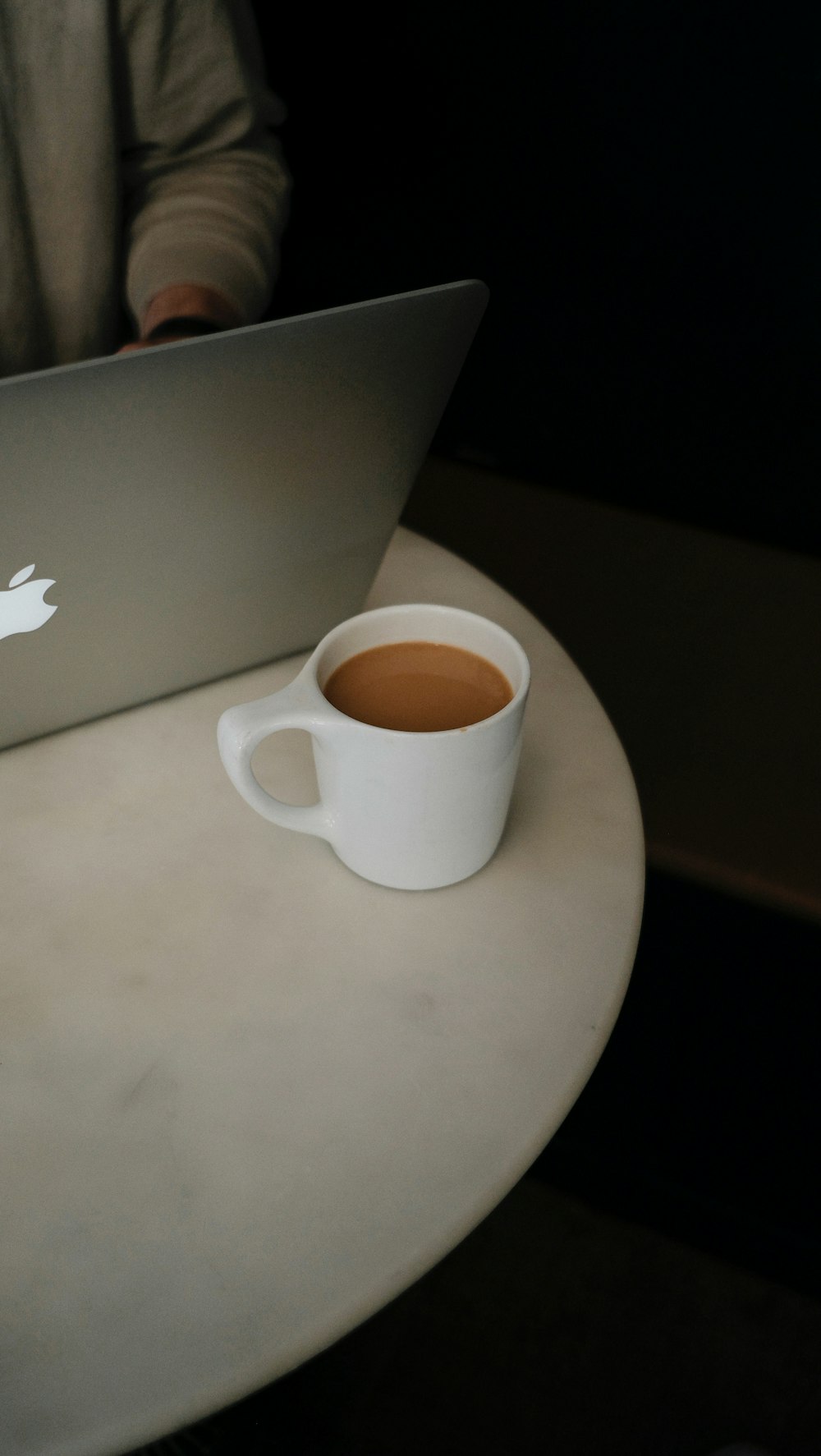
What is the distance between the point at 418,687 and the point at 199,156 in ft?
2.68

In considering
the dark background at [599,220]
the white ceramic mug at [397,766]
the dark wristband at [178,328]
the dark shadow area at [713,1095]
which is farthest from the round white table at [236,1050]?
the dark background at [599,220]

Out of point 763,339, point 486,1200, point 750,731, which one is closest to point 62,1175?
point 486,1200

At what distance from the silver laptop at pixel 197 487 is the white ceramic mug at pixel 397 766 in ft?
0.26

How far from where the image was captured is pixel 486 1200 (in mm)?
396

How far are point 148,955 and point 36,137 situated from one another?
81 cm

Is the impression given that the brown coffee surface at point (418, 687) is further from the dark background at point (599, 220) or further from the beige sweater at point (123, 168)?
the dark background at point (599, 220)

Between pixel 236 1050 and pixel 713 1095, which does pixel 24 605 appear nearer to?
pixel 236 1050

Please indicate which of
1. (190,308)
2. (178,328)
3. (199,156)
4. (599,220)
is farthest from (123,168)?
(599,220)

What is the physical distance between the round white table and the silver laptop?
0.21ft

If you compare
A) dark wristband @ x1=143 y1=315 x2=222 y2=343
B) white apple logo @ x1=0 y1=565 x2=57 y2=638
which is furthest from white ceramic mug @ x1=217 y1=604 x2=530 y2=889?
dark wristband @ x1=143 y1=315 x2=222 y2=343

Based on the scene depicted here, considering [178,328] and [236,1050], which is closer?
[236,1050]

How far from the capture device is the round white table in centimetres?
36

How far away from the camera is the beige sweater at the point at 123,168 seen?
35.4 inches

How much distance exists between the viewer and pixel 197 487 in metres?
0.48
